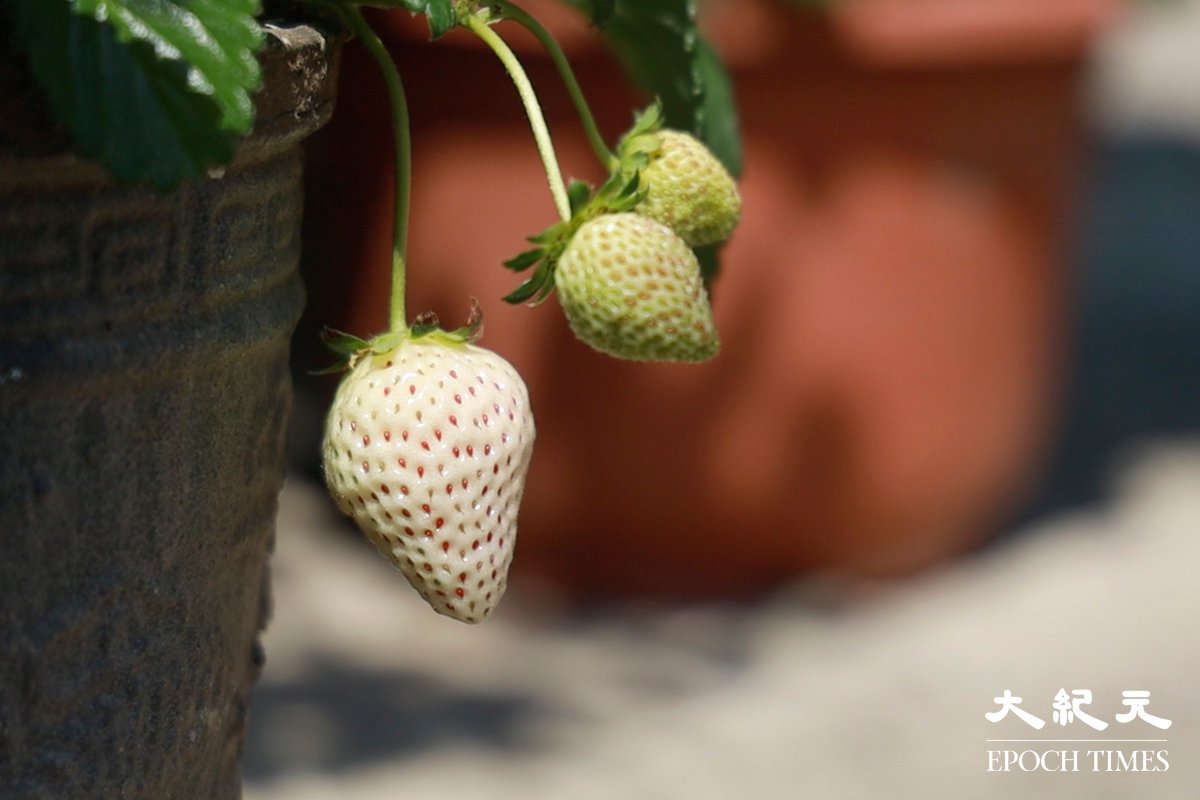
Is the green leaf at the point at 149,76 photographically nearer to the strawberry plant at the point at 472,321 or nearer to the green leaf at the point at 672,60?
the strawberry plant at the point at 472,321

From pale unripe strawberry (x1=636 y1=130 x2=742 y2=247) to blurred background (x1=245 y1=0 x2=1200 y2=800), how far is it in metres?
0.90

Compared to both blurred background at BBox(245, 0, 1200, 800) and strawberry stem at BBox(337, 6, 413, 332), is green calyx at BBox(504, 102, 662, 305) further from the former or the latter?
blurred background at BBox(245, 0, 1200, 800)

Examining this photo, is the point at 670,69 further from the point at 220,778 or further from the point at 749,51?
the point at 749,51

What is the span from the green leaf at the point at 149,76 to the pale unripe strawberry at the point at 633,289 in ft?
0.48

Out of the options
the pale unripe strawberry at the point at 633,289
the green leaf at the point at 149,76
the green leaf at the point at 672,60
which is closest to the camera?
the green leaf at the point at 149,76

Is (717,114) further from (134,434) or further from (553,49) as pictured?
(134,434)

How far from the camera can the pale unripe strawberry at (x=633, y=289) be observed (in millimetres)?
595

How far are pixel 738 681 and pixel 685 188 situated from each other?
3.97ft

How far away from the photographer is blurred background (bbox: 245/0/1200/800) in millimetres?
1644

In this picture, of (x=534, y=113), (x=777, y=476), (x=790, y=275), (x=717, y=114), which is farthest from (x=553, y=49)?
(x=777, y=476)

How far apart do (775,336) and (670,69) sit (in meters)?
1.06

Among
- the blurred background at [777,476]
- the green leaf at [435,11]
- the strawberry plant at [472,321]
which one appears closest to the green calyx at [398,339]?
the strawberry plant at [472,321]

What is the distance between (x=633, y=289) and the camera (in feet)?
1.95

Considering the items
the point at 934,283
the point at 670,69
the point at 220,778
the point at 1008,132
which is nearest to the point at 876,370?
the point at 934,283
